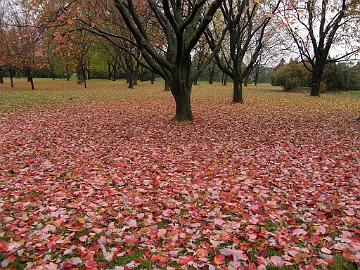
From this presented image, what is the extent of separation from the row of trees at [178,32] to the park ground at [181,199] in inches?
126

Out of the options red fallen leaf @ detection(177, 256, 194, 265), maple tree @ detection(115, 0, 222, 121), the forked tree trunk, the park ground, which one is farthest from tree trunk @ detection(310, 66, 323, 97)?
red fallen leaf @ detection(177, 256, 194, 265)

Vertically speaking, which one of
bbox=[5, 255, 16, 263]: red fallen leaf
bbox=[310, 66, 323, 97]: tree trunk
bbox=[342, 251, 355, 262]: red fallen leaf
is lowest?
bbox=[5, 255, 16, 263]: red fallen leaf

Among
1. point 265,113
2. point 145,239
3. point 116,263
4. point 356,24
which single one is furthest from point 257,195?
point 356,24

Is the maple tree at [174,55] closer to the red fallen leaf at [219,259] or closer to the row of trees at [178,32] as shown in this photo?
the row of trees at [178,32]

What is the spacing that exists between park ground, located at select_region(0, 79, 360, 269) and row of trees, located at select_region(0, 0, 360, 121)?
3207mm

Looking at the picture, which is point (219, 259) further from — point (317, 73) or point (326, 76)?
point (326, 76)

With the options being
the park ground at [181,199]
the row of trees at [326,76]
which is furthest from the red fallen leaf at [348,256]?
the row of trees at [326,76]

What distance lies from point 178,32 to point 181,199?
22.9 ft

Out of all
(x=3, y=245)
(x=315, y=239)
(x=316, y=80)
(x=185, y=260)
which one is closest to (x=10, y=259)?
(x=3, y=245)

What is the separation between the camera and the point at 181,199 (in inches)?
226

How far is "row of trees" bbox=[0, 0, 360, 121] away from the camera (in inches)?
449

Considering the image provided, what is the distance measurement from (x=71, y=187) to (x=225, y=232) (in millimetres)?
3418

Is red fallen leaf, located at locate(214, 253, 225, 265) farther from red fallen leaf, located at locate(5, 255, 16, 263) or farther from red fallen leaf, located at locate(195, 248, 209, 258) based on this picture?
red fallen leaf, located at locate(5, 255, 16, 263)

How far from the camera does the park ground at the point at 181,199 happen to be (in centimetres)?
399
